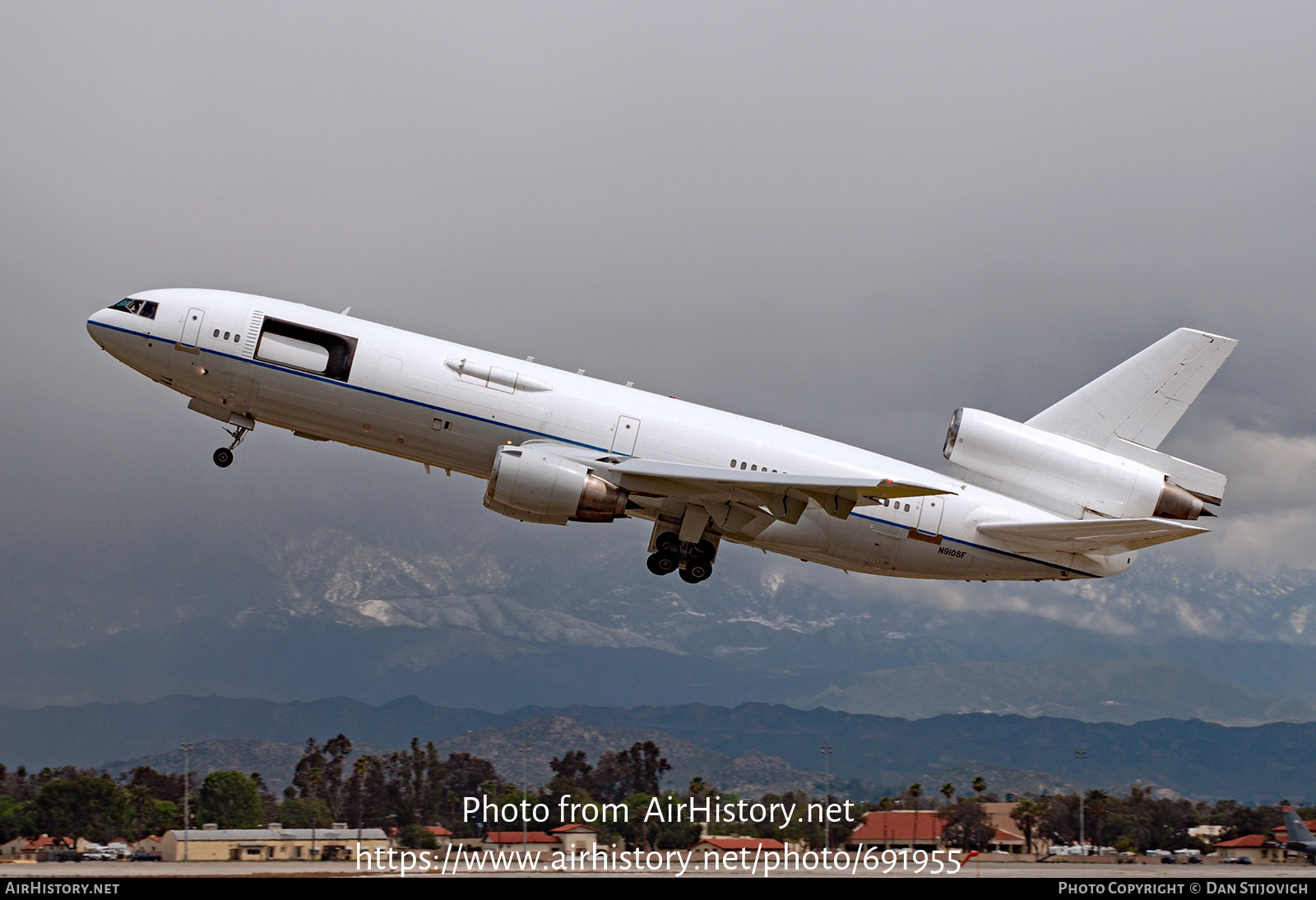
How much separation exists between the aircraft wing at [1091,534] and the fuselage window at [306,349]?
72.0 ft

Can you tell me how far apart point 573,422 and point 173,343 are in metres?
13.0

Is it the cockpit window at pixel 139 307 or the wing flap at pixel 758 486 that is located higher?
the cockpit window at pixel 139 307

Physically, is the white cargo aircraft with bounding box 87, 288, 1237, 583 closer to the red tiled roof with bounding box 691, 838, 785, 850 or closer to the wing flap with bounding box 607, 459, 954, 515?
the wing flap with bounding box 607, 459, 954, 515

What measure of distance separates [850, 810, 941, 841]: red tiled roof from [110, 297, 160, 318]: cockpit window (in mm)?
60377

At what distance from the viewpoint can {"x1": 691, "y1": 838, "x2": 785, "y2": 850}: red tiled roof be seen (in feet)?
225

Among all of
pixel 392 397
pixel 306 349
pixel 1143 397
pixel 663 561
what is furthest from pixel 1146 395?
pixel 306 349

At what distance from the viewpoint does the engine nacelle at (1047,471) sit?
3959 centimetres

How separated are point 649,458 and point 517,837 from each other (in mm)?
54998

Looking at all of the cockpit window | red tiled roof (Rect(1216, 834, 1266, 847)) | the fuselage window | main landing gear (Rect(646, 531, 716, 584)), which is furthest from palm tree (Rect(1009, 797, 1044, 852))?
the cockpit window

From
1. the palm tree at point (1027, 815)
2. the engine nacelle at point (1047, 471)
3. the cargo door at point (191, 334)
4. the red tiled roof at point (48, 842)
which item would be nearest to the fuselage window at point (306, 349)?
the cargo door at point (191, 334)

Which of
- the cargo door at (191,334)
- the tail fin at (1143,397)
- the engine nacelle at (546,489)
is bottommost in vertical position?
the engine nacelle at (546,489)

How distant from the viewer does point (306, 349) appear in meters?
35.1

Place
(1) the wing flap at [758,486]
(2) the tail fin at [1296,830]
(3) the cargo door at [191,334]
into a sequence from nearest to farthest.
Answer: (1) the wing flap at [758,486] → (3) the cargo door at [191,334] → (2) the tail fin at [1296,830]

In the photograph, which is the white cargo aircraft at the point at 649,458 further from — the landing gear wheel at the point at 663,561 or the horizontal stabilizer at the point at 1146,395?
the horizontal stabilizer at the point at 1146,395
